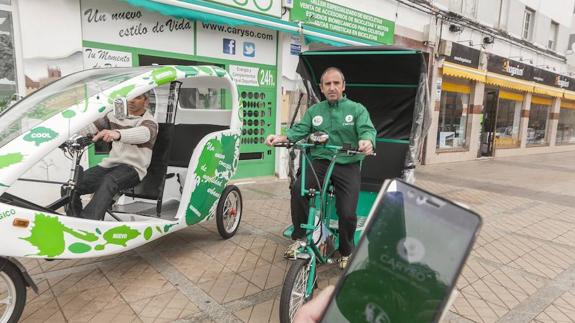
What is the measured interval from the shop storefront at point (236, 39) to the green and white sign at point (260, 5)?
2 centimetres

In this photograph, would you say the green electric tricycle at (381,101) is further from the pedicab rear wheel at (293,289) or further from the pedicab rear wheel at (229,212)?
the pedicab rear wheel at (229,212)

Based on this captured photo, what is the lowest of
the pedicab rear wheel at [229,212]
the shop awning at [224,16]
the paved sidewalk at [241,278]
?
the paved sidewalk at [241,278]

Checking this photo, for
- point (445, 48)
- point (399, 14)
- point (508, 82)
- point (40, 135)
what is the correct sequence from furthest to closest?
point (508, 82)
point (445, 48)
point (399, 14)
point (40, 135)

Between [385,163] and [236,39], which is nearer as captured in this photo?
[385,163]

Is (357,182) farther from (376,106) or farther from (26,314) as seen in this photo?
(26,314)

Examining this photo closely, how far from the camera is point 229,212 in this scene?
182 inches

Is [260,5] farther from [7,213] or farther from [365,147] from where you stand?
[7,213]

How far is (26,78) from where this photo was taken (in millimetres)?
5117

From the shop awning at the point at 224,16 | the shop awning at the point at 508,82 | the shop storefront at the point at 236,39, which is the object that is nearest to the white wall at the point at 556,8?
the shop awning at the point at 508,82

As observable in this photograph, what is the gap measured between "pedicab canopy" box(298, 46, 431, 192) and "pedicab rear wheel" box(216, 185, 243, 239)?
4.82 ft

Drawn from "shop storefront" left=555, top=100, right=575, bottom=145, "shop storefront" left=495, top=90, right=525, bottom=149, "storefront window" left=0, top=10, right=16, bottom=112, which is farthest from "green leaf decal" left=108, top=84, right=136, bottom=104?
Result: "shop storefront" left=555, top=100, right=575, bottom=145

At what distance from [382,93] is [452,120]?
929cm

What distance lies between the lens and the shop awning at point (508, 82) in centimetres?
1338

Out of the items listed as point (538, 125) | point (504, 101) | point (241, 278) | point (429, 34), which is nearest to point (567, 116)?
point (538, 125)
